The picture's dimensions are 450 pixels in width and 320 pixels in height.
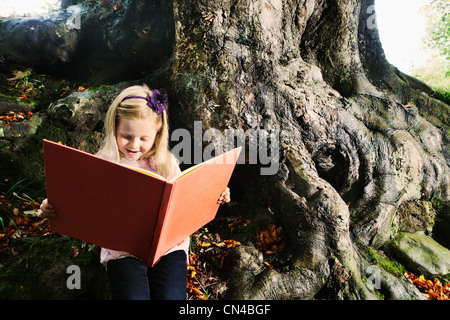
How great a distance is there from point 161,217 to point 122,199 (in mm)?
246

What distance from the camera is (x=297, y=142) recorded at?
2.77 m

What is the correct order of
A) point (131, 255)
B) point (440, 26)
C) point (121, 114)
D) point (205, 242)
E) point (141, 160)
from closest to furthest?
point (131, 255) < point (121, 114) < point (141, 160) < point (205, 242) < point (440, 26)

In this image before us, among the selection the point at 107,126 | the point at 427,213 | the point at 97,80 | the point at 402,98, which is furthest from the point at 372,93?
the point at 97,80

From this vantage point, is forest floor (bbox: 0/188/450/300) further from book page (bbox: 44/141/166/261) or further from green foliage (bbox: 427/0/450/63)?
green foliage (bbox: 427/0/450/63)

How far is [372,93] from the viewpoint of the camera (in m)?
3.85

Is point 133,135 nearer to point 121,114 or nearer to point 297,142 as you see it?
point 121,114

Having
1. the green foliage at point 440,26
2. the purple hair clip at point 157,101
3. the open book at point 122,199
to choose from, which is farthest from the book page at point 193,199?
the green foliage at point 440,26

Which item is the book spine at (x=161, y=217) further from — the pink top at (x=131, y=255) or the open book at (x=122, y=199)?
the pink top at (x=131, y=255)

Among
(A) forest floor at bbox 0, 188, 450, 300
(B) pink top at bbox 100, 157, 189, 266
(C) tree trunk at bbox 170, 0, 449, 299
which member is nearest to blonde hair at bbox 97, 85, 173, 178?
(B) pink top at bbox 100, 157, 189, 266

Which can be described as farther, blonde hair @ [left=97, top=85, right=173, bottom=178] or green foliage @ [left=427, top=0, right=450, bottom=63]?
green foliage @ [left=427, top=0, right=450, bottom=63]

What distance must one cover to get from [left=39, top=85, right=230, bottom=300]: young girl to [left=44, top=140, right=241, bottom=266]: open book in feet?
0.61

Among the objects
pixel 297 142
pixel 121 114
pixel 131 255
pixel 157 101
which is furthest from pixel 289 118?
pixel 131 255

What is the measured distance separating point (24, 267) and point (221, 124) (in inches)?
83.8

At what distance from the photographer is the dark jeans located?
168 cm
